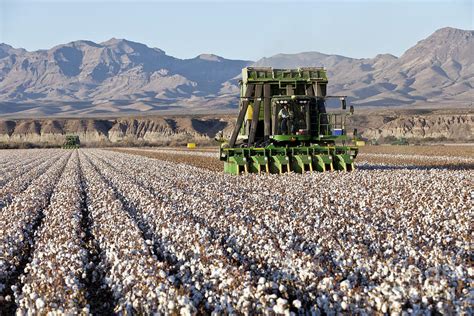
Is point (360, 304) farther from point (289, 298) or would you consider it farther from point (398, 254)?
point (398, 254)

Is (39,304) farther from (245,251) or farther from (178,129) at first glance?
(178,129)

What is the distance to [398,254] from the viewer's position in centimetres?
1077

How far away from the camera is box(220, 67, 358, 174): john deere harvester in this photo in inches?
1065

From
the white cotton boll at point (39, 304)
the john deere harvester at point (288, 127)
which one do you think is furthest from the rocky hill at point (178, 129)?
the white cotton boll at point (39, 304)

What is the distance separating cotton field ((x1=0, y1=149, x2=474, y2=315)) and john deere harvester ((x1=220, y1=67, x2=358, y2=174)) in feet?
20.2

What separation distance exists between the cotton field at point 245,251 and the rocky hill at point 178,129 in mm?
58347

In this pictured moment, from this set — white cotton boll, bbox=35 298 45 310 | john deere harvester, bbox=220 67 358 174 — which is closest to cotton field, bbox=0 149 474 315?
white cotton boll, bbox=35 298 45 310

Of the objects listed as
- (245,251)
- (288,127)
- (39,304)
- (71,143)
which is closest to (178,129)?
(71,143)

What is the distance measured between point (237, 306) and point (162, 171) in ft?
77.7

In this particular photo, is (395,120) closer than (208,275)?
No

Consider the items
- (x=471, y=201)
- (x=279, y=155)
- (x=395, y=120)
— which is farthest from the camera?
(x=395, y=120)

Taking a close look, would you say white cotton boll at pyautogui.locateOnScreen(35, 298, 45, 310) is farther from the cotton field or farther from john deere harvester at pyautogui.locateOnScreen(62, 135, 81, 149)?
john deere harvester at pyautogui.locateOnScreen(62, 135, 81, 149)

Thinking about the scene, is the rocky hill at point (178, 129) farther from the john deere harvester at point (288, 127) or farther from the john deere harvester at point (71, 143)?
the john deere harvester at point (288, 127)

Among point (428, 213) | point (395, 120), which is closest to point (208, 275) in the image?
point (428, 213)
